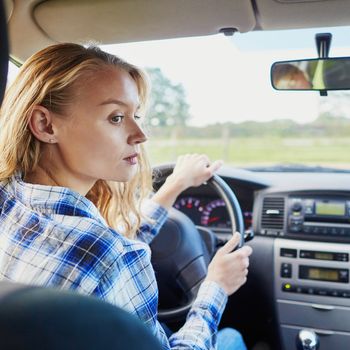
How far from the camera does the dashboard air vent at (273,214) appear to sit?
334 cm

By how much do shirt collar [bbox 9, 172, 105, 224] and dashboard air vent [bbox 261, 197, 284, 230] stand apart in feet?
6.42

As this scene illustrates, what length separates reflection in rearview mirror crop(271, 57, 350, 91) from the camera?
8.22 ft

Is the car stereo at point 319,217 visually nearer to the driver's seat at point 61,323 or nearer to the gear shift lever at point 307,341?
the gear shift lever at point 307,341

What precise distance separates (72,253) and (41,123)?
0.52 metres

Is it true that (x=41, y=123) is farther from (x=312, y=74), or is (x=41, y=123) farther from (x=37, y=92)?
(x=312, y=74)

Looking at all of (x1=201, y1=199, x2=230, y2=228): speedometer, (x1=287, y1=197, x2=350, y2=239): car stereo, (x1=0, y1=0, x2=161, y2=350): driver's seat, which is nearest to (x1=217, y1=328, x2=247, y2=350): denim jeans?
Answer: (x1=287, y1=197, x2=350, y2=239): car stereo

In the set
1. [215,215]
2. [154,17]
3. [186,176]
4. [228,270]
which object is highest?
[154,17]

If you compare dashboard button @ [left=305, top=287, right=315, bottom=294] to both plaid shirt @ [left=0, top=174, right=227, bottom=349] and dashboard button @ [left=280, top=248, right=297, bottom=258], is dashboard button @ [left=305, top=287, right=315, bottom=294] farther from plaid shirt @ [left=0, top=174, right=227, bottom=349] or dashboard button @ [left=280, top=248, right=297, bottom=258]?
plaid shirt @ [left=0, top=174, right=227, bottom=349]

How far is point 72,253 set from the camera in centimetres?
136

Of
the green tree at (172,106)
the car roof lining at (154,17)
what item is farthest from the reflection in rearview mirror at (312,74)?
the green tree at (172,106)

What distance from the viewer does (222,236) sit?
3.42 m

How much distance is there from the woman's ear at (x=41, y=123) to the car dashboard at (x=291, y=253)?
188 centimetres

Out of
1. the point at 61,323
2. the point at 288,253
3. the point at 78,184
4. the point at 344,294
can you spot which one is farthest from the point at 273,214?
the point at 61,323

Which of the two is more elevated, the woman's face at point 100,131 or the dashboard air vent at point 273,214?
the woman's face at point 100,131
